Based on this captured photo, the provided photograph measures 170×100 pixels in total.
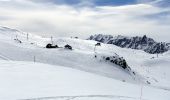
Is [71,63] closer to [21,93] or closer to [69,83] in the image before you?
[69,83]

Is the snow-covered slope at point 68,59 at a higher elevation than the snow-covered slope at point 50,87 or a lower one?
lower

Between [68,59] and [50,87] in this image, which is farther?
[68,59]

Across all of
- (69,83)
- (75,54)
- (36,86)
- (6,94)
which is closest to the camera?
(6,94)

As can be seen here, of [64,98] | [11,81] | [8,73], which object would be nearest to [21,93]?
[64,98]

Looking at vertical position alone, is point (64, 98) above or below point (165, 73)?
above

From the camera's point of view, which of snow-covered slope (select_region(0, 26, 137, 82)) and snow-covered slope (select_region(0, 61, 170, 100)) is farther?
snow-covered slope (select_region(0, 26, 137, 82))

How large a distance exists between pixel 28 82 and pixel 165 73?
69.0m

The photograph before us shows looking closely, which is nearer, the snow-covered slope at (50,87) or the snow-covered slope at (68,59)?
the snow-covered slope at (50,87)

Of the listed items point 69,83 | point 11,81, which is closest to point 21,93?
point 11,81

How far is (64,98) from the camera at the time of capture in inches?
566

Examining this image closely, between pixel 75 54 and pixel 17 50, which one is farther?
pixel 75 54

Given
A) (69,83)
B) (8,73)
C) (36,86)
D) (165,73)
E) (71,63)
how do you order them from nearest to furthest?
(36,86), (69,83), (8,73), (71,63), (165,73)

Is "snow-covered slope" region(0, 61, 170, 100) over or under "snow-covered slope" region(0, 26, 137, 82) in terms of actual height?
over

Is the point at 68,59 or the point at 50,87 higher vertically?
the point at 50,87
